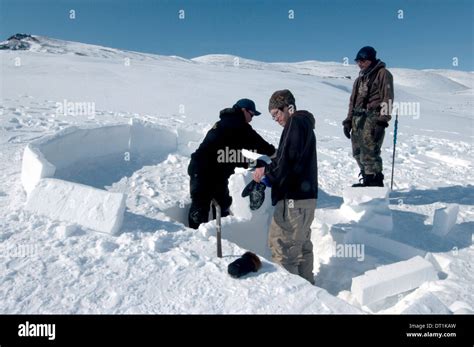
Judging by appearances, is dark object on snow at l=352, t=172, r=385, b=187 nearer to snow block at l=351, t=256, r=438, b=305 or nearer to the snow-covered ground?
the snow-covered ground

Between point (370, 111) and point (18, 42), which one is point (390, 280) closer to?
point (370, 111)

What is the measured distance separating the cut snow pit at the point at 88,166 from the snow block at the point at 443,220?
11.3 feet

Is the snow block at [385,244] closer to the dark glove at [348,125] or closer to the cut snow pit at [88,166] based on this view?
the dark glove at [348,125]

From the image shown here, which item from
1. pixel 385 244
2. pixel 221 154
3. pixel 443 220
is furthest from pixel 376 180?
pixel 221 154

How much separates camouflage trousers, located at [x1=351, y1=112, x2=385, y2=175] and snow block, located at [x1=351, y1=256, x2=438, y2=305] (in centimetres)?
212

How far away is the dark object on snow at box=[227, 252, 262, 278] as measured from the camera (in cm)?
292

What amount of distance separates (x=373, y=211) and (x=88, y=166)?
156 inches

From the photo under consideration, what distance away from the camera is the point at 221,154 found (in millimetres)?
4789

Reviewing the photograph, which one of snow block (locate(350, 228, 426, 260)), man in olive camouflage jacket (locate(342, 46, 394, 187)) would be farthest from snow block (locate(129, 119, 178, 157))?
snow block (locate(350, 228, 426, 260))

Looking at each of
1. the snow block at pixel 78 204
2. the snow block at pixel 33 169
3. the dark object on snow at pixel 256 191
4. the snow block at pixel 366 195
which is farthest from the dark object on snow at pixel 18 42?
the dark object on snow at pixel 256 191
